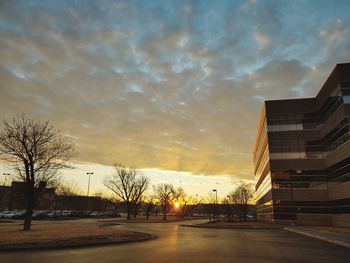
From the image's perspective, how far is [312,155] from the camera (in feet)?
163

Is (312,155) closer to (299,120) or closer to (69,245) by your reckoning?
(299,120)

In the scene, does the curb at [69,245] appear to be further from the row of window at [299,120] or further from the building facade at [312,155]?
the row of window at [299,120]

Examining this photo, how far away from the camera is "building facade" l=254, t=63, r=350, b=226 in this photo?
1609 inches

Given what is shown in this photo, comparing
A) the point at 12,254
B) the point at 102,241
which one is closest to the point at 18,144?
the point at 102,241

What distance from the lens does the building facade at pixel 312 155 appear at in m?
40.9

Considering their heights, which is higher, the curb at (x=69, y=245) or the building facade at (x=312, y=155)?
the building facade at (x=312, y=155)

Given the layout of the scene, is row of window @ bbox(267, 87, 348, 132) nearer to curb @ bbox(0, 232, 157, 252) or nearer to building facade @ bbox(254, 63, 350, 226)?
building facade @ bbox(254, 63, 350, 226)

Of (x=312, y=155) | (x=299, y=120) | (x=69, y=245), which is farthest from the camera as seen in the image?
(x=299, y=120)

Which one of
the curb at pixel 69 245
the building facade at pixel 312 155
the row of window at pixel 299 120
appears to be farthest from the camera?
the row of window at pixel 299 120

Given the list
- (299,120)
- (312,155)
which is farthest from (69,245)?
(299,120)

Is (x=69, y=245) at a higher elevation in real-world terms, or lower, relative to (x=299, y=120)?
lower

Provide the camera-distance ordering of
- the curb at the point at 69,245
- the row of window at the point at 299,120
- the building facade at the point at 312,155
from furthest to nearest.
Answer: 1. the row of window at the point at 299,120
2. the building facade at the point at 312,155
3. the curb at the point at 69,245

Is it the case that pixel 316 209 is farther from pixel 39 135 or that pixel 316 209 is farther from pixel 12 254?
pixel 12 254

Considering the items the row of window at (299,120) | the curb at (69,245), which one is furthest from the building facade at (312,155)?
the curb at (69,245)
